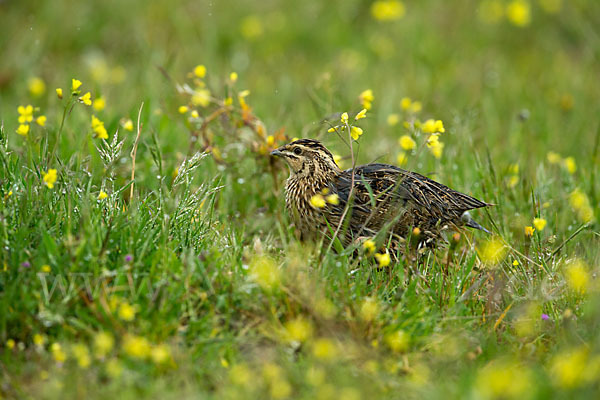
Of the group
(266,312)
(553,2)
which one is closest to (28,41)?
(266,312)

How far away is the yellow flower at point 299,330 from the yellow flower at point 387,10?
22.4 ft

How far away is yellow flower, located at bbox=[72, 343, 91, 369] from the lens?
3.14m

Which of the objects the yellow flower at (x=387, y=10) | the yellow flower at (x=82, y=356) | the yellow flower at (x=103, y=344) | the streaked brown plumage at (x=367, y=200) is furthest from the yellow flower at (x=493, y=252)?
the yellow flower at (x=387, y=10)

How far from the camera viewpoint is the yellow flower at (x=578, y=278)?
360 centimetres

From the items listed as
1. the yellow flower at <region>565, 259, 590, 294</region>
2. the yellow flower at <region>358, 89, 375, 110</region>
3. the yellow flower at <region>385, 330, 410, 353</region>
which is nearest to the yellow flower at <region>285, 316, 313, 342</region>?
the yellow flower at <region>385, 330, 410, 353</region>

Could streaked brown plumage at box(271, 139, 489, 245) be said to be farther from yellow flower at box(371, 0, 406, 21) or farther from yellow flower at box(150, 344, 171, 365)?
yellow flower at box(371, 0, 406, 21)

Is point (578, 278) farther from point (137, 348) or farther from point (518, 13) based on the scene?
point (518, 13)

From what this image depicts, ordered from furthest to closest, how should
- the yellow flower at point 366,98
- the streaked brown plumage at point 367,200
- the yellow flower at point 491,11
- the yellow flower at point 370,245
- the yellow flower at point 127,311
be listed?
the yellow flower at point 491,11, the yellow flower at point 366,98, the streaked brown plumage at point 367,200, the yellow flower at point 370,245, the yellow flower at point 127,311

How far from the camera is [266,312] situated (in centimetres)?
364

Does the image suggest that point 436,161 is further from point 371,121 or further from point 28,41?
point 28,41

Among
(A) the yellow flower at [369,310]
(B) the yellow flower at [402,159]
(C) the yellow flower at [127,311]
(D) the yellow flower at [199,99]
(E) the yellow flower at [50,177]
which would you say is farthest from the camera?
(D) the yellow flower at [199,99]

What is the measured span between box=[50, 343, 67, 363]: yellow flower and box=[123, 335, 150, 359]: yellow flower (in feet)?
0.89

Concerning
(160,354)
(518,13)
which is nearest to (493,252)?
(160,354)

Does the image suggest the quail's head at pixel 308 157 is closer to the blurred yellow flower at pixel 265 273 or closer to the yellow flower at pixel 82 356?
the blurred yellow flower at pixel 265 273
